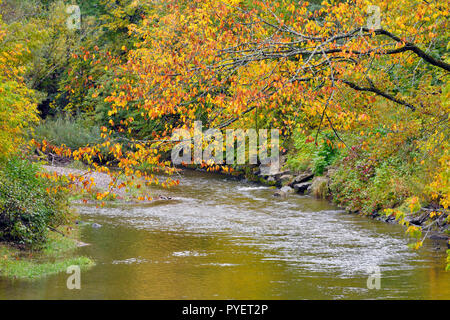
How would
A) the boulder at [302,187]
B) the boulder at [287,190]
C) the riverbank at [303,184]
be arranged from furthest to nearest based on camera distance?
the boulder at [302,187] → the boulder at [287,190] → the riverbank at [303,184]

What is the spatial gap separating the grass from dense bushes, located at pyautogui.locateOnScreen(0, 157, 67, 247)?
0.30 metres

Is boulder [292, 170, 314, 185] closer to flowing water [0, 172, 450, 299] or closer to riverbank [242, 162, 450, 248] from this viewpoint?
riverbank [242, 162, 450, 248]

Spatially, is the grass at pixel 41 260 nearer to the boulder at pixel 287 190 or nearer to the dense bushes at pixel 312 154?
the boulder at pixel 287 190

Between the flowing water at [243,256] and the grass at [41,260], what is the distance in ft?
1.20

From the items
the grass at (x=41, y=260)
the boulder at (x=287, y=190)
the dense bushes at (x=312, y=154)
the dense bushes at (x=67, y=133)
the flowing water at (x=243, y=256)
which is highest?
the dense bushes at (x=67, y=133)

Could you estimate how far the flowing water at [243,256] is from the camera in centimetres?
1053

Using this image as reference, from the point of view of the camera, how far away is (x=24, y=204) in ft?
42.2

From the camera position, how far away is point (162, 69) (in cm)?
1130

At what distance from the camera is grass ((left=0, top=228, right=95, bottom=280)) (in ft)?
36.7

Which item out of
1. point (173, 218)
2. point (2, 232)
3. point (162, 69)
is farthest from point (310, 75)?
point (173, 218)

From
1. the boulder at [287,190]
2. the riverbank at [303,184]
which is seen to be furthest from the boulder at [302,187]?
the boulder at [287,190]

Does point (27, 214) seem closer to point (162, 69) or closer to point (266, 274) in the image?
point (162, 69)

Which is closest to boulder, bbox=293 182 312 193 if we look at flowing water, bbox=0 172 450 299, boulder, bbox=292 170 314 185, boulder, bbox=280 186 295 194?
boulder, bbox=280 186 295 194
